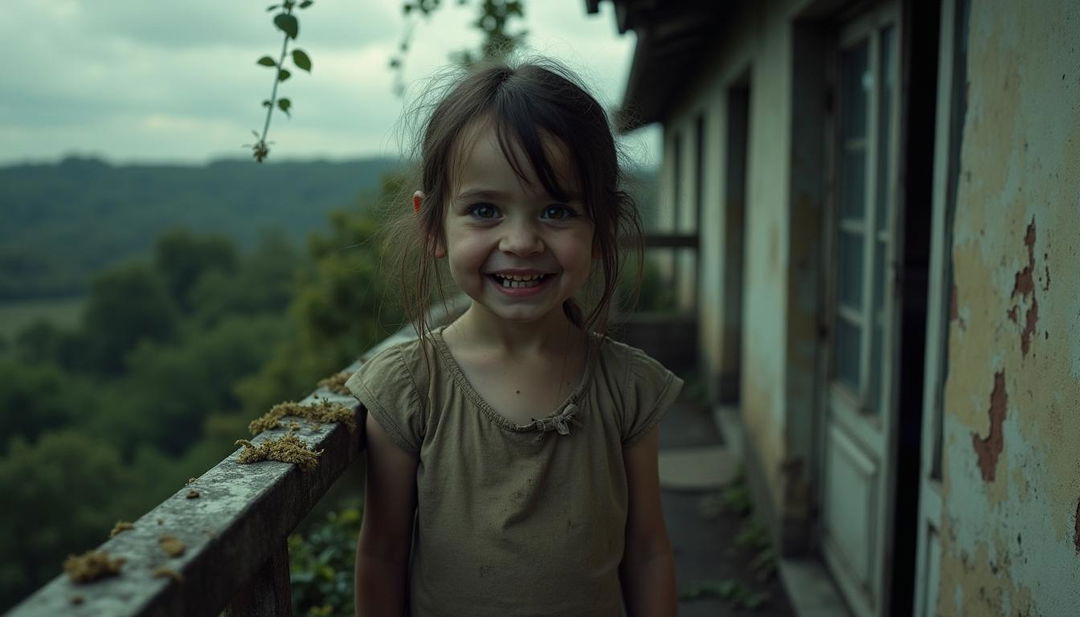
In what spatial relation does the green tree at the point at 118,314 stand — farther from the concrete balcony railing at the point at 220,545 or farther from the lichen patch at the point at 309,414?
the concrete balcony railing at the point at 220,545

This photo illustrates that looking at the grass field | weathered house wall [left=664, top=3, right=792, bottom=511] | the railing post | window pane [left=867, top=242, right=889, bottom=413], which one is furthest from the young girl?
the grass field

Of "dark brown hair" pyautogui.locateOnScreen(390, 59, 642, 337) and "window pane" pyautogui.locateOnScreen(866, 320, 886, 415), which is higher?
"dark brown hair" pyautogui.locateOnScreen(390, 59, 642, 337)

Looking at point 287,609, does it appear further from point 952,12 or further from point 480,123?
point 952,12

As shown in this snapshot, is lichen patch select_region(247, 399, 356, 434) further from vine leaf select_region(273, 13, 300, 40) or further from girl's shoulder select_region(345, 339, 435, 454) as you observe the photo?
vine leaf select_region(273, 13, 300, 40)

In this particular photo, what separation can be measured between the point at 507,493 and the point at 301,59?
3.76 ft

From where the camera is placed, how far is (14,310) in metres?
61.5

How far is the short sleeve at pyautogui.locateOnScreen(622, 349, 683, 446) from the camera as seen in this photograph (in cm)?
155

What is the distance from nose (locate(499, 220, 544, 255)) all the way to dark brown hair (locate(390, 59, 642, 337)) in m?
0.07

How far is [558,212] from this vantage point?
1.47 meters

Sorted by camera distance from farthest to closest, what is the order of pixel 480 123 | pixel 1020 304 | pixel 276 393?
pixel 276 393 < pixel 1020 304 < pixel 480 123

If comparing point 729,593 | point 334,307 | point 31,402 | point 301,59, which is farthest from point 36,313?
point 301,59

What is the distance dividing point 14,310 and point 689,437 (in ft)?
221

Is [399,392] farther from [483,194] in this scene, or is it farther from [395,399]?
[483,194]

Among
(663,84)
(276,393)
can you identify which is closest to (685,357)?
(663,84)
